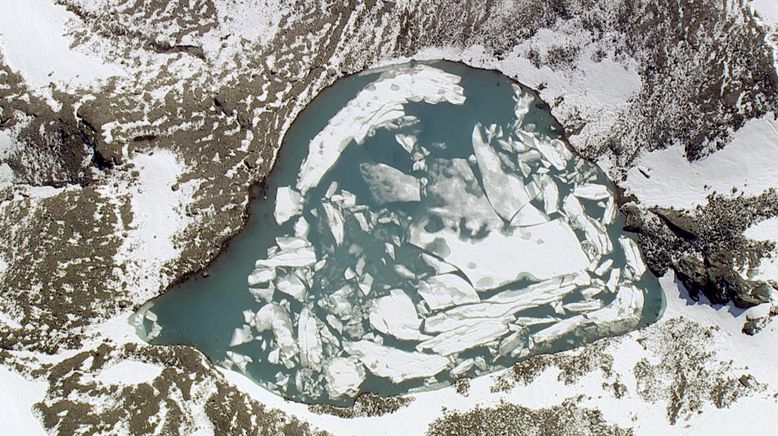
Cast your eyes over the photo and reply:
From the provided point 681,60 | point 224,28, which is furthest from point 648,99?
point 224,28

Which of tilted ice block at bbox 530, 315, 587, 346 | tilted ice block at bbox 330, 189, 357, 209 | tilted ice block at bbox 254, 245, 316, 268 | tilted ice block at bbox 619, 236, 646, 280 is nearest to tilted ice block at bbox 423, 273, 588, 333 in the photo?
tilted ice block at bbox 530, 315, 587, 346

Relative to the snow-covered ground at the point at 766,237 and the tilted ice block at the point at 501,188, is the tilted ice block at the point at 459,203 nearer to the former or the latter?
the tilted ice block at the point at 501,188

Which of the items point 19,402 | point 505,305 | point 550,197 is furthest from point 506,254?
point 19,402

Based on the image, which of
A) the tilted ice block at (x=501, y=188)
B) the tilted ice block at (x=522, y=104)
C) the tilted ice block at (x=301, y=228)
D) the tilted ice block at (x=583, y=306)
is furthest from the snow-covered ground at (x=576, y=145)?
the tilted ice block at (x=301, y=228)

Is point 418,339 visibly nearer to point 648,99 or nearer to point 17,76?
point 648,99

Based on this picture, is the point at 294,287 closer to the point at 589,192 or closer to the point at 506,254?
the point at 506,254
